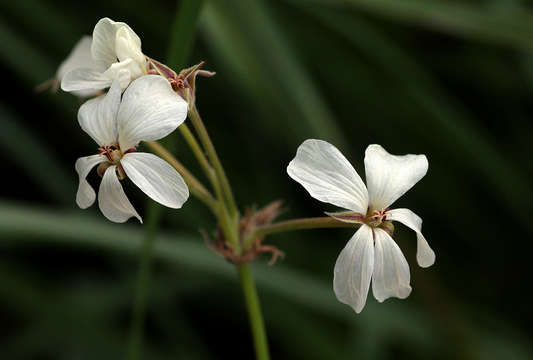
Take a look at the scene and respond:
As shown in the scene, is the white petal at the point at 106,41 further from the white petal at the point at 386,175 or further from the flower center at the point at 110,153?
the white petal at the point at 386,175

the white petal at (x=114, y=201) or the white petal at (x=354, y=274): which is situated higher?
the white petal at (x=114, y=201)

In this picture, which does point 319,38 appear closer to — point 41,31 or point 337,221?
point 41,31

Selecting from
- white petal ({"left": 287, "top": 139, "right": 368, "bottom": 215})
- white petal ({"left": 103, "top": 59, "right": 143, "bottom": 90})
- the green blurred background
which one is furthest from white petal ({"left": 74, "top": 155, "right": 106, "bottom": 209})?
the green blurred background

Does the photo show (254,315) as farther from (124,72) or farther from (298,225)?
(124,72)

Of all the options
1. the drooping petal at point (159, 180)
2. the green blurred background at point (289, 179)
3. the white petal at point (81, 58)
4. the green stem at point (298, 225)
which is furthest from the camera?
the green blurred background at point (289, 179)

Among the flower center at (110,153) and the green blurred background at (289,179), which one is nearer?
the flower center at (110,153)

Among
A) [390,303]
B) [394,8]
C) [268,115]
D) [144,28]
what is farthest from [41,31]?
[390,303]

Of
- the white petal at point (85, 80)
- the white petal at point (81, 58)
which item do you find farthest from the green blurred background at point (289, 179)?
the white petal at point (85, 80)
